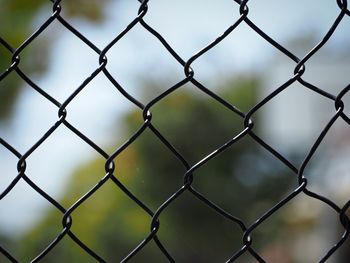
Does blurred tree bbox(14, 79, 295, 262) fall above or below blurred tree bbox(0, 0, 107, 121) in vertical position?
below

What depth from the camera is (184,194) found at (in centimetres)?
870

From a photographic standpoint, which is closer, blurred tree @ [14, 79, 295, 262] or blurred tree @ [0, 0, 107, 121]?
blurred tree @ [0, 0, 107, 121]

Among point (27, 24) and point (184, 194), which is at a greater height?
point (27, 24)

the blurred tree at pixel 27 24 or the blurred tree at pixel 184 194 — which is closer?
the blurred tree at pixel 27 24

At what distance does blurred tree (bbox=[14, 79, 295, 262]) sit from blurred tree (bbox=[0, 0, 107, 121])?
59.7 inches

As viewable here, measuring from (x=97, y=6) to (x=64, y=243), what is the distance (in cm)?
280

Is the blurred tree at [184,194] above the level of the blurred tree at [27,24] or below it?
below

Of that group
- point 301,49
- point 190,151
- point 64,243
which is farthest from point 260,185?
point 301,49

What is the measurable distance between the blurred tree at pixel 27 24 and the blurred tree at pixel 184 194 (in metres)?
1.52

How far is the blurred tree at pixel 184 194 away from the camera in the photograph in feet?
29.3

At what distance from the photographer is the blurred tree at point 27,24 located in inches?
287

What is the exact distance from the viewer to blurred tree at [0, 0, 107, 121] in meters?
7.29

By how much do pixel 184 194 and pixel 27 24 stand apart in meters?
2.80

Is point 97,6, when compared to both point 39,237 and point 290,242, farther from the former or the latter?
point 290,242
